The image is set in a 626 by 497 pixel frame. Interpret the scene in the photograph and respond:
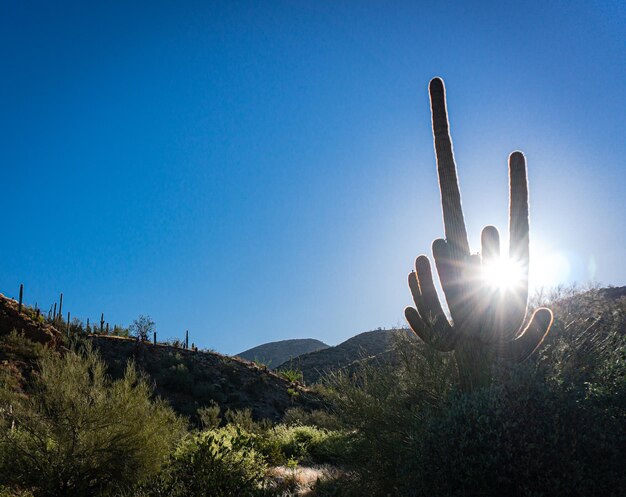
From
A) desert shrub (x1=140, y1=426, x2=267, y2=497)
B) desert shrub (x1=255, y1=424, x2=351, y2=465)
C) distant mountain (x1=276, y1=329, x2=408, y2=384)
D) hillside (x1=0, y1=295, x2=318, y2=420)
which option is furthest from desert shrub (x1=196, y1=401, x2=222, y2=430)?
distant mountain (x1=276, y1=329, x2=408, y2=384)

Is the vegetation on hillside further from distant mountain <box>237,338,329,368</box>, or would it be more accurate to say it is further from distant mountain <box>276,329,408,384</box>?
distant mountain <box>237,338,329,368</box>

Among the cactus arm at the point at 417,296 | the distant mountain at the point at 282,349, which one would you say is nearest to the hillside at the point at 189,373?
the cactus arm at the point at 417,296

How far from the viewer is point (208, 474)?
319 inches

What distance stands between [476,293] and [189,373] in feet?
72.3

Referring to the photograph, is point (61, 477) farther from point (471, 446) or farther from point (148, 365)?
point (148, 365)

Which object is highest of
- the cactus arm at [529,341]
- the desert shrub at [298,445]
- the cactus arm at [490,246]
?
the cactus arm at [490,246]

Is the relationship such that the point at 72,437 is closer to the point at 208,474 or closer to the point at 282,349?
the point at 208,474

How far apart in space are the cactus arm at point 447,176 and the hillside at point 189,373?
16124 mm

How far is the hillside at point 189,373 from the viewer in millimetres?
20766

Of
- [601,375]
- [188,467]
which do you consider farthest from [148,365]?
[601,375]

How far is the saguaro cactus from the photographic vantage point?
8875 millimetres

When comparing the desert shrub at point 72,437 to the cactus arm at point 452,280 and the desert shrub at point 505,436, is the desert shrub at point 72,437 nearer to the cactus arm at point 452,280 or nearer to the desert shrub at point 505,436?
the desert shrub at point 505,436

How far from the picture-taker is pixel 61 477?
752 cm

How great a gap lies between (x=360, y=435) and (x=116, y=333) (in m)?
26.3
